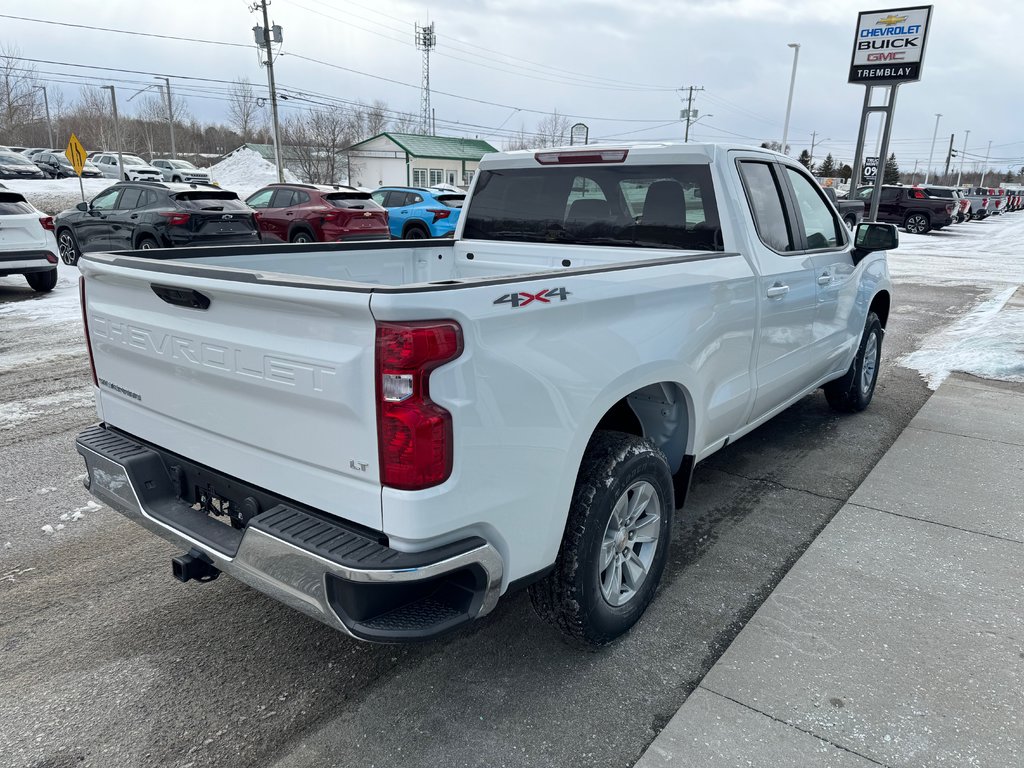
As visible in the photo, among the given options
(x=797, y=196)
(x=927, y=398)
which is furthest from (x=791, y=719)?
(x=927, y=398)

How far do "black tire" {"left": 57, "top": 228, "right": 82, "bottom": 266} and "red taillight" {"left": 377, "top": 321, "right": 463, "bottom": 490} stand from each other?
14906mm

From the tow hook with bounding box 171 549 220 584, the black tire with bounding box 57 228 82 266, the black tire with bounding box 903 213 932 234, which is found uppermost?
the tow hook with bounding box 171 549 220 584

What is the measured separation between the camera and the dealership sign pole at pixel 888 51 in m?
13.8

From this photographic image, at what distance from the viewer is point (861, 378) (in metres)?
5.99

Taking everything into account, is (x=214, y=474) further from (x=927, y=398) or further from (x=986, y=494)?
(x=927, y=398)

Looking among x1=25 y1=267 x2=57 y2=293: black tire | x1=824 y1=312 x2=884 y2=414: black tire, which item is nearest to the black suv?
x1=25 y1=267 x2=57 y2=293: black tire

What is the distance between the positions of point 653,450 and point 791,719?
3.49 ft

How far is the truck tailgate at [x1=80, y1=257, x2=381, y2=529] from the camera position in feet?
6.91

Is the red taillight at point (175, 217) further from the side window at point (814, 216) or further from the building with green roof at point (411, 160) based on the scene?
the building with green roof at point (411, 160)

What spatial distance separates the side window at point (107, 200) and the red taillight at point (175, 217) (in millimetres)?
1788

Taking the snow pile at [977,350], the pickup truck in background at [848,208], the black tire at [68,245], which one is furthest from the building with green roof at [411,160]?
the snow pile at [977,350]

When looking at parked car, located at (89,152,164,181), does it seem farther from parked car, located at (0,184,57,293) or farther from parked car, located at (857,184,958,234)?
parked car, located at (857,184,958,234)

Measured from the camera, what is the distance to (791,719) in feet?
8.54

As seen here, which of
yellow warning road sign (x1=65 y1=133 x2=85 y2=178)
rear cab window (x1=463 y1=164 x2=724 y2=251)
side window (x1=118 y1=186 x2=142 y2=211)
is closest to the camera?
rear cab window (x1=463 y1=164 x2=724 y2=251)
